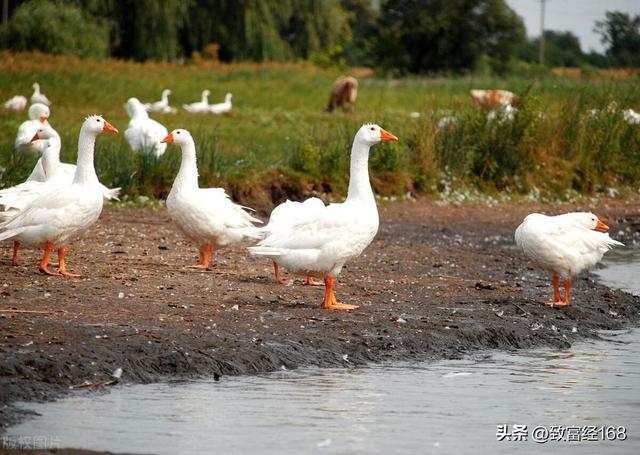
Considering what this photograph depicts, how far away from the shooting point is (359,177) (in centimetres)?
1121

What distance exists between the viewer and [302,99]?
1555 inches

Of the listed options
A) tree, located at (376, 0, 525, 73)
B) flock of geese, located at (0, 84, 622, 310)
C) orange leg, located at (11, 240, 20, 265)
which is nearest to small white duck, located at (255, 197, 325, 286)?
flock of geese, located at (0, 84, 622, 310)

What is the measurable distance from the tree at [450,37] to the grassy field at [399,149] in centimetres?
3357

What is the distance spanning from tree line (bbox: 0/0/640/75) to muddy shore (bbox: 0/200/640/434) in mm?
23043

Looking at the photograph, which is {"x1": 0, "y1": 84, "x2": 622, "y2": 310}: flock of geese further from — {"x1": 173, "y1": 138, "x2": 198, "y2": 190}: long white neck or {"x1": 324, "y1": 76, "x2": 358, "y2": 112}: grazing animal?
{"x1": 324, "y1": 76, "x2": 358, "y2": 112}: grazing animal

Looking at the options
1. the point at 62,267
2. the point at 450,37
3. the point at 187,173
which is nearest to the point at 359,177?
the point at 187,173

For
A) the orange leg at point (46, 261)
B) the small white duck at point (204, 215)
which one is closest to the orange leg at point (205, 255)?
the small white duck at point (204, 215)

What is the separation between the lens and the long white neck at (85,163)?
12.2 m

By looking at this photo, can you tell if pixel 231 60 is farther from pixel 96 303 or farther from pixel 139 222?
pixel 96 303

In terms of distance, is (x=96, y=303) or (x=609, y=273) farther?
(x=609, y=273)

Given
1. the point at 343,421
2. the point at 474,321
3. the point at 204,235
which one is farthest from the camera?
the point at 204,235

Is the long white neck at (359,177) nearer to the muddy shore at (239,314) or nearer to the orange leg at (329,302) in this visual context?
the orange leg at (329,302)

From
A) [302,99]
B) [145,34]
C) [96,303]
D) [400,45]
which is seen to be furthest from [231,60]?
[96,303]

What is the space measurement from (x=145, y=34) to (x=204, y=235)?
114 feet
